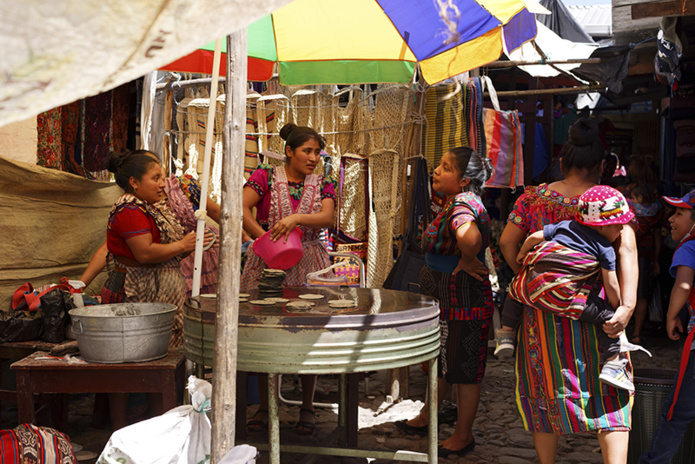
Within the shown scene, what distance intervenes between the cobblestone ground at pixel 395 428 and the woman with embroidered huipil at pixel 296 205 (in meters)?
0.30

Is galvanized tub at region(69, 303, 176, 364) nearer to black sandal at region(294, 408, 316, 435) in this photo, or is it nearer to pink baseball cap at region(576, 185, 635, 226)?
black sandal at region(294, 408, 316, 435)

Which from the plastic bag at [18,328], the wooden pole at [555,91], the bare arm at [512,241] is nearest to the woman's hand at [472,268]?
the bare arm at [512,241]

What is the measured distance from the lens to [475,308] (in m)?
3.72

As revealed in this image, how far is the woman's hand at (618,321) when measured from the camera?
8.87 feet

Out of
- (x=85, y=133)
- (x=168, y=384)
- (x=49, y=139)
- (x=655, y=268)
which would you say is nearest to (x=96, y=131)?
(x=85, y=133)

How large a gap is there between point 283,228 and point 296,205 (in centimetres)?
46

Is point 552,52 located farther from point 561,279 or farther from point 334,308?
point 334,308

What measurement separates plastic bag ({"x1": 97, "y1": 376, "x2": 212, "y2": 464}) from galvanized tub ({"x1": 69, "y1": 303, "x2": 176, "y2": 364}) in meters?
0.67

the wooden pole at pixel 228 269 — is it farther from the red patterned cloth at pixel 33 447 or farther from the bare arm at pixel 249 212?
the bare arm at pixel 249 212

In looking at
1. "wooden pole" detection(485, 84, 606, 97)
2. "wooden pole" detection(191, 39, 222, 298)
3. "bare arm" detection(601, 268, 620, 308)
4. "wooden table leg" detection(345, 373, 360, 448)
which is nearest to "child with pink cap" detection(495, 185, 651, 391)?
"bare arm" detection(601, 268, 620, 308)

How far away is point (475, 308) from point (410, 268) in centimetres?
105

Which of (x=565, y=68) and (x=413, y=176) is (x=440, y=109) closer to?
(x=413, y=176)

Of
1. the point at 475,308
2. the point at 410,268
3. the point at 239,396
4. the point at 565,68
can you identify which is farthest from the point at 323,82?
the point at 565,68

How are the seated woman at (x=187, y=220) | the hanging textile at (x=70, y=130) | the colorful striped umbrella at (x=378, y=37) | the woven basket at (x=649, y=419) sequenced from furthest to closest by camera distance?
the hanging textile at (x=70, y=130)
the seated woman at (x=187, y=220)
the colorful striped umbrella at (x=378, y=37)
the woven basket at (x=649, y=419)
